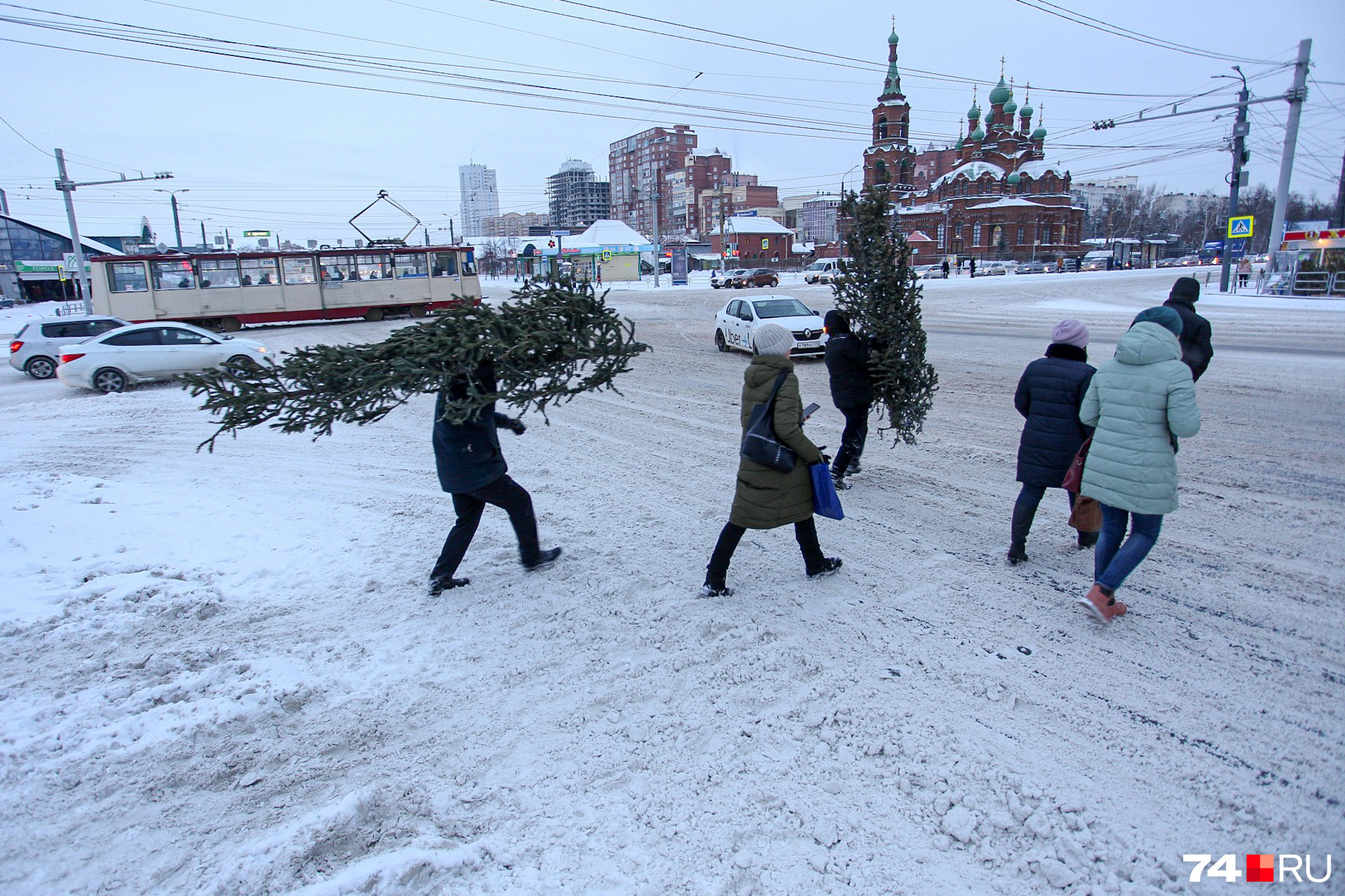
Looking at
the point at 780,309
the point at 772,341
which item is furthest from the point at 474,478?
the point at 780,309

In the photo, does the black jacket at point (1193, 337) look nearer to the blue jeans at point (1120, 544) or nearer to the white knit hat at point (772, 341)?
the blue jeans at point (1120, 544)

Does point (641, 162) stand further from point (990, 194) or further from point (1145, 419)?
point (1145, 419)

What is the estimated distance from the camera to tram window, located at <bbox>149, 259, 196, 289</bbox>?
25531mm

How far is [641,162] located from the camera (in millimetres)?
149250

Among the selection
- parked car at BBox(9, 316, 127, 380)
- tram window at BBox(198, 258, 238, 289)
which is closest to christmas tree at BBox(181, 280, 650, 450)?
parked car at BBox(9, 316, 127, 380)

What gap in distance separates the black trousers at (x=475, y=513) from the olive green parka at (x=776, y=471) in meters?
1.63

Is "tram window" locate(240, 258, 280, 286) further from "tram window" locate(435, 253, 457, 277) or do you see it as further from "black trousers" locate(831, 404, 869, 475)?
"black trousers" locate(831, 404, 869, 475)

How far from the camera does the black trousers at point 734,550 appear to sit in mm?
4680

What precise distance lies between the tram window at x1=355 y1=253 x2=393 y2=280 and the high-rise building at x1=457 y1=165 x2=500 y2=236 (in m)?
68.3

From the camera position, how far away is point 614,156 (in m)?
153

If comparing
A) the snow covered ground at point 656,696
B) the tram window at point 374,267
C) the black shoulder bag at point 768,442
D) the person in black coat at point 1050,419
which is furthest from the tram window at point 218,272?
the person in black coat at point 1050,419

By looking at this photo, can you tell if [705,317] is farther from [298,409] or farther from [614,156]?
[614,156]

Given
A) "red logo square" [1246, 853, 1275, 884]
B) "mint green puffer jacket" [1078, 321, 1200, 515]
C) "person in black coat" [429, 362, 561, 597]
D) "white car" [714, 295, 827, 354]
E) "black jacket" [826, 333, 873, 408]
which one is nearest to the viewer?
"red logo square" [1246, 853, 1275, 884]

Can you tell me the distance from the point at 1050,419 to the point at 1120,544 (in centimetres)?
98
